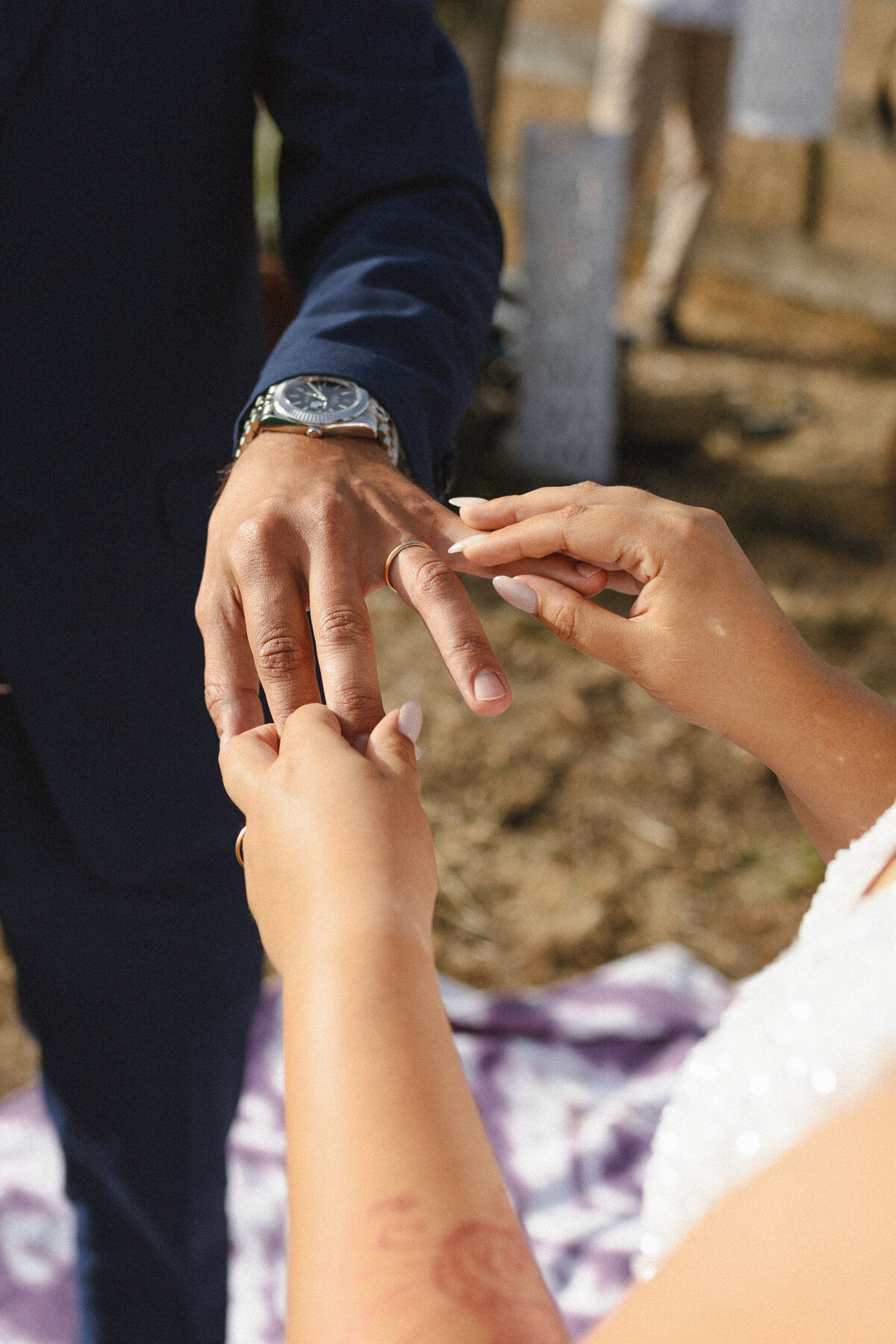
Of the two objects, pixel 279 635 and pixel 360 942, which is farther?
pixel 279 635

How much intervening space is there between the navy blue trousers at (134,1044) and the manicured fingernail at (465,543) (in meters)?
0.58

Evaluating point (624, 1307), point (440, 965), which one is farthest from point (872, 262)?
point (624, 1307)

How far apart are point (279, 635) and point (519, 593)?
25 centimetres

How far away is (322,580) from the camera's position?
1.09 m

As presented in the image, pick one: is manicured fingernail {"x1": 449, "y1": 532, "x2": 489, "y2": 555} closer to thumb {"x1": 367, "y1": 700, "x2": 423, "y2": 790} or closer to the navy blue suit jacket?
the navy blue suit jacket

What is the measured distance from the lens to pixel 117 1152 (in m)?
1.59

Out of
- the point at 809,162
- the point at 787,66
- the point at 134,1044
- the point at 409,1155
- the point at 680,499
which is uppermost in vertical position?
the point at 409,1155

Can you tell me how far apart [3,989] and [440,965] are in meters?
0.99

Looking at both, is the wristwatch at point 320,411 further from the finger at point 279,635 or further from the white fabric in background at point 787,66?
the white fabric in background at point 787,66

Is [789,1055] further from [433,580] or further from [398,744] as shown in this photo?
[433,580]

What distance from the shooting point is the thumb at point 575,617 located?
1.13m

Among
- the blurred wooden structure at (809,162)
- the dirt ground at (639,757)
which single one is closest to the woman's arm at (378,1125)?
the dirt ground at (639,757)

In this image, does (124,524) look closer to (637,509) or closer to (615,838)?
(637,509)

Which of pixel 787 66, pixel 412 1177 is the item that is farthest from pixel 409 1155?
pixel 787 66
